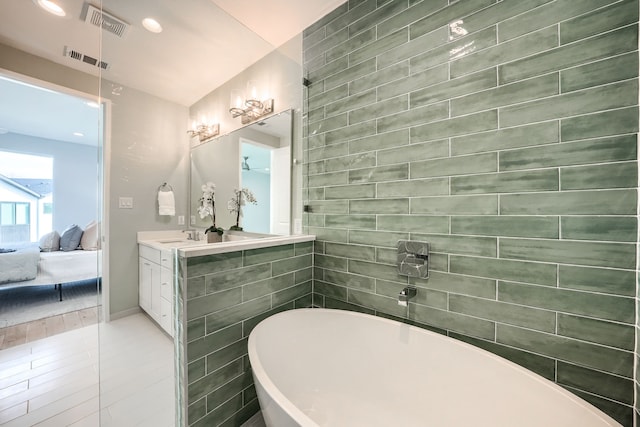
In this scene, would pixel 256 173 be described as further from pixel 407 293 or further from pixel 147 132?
pixel 407 293

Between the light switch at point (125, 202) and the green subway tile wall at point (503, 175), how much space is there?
1827 mm

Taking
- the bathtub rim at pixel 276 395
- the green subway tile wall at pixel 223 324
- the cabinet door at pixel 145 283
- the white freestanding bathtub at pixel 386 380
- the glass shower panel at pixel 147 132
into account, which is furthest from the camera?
the cabinet door at pixel 145 283

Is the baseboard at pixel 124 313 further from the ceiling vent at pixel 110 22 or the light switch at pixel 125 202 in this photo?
the ceiling vent at pixel 110 22

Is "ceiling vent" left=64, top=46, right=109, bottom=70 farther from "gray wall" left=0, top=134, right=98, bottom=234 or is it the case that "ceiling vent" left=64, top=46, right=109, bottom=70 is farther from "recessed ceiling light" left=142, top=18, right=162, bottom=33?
"gray wall" left=0, top=134, right=98, bottom=234

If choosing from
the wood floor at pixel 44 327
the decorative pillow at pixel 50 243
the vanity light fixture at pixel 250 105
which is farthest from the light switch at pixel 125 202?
the decorative pillow at pixel 50 243

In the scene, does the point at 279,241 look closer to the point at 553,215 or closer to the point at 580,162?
the point at 553,215

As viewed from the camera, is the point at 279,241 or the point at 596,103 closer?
the point at 596,103

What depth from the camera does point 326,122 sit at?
5.82 ft

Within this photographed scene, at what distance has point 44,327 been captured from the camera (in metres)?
2.53

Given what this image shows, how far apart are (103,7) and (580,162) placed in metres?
2.93

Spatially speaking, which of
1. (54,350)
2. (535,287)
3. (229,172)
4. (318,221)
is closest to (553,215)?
(535,287)

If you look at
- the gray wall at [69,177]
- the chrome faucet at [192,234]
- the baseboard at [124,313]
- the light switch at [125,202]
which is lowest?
the baseboard at [124,313]

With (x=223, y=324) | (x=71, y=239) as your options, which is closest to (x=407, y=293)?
(x=223, y=324)

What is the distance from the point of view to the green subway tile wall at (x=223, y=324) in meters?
1.09
